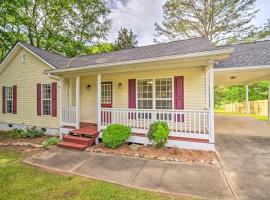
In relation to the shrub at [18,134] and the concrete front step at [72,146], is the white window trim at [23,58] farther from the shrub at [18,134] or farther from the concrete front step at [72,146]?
the concrete front step at [72,146]

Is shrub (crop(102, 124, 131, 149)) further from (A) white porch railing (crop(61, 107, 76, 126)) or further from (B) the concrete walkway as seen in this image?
(A) white porch railing (crop(61, 107, 76, 126))

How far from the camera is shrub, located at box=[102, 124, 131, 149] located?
553cm

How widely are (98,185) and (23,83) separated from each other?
888 centimetres

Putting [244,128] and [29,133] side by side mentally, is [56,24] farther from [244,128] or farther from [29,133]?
[244,128]

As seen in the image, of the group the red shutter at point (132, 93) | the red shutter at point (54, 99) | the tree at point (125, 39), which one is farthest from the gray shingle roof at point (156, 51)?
the tree at point (125, 39)

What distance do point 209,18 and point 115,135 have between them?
17.1 meters

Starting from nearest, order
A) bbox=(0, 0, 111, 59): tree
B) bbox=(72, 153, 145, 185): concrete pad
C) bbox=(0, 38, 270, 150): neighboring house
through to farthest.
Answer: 1. bbox=(72, 153, 145, 185): concrete pad
2. bbox=(0, 38, 270, 150): neighboring house
3. bbox=(0, 0, 111, 59): tree

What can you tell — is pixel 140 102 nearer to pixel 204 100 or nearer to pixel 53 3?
pixel 204 100

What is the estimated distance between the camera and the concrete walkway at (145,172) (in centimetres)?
329

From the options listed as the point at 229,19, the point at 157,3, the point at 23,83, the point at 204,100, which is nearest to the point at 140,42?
the point at 157,3

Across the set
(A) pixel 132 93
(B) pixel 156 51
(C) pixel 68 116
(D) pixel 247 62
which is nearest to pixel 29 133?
(C) pixel 68 116

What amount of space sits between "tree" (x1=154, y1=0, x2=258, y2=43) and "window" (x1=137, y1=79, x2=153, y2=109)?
13.6 m

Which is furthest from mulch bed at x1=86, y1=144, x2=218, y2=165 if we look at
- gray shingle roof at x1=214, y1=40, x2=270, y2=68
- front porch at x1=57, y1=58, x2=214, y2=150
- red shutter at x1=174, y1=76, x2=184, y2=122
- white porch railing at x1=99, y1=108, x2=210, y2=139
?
gray shingle roof at x1=214, y1=40, x2=270, y2=68

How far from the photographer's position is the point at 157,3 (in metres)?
16.8
